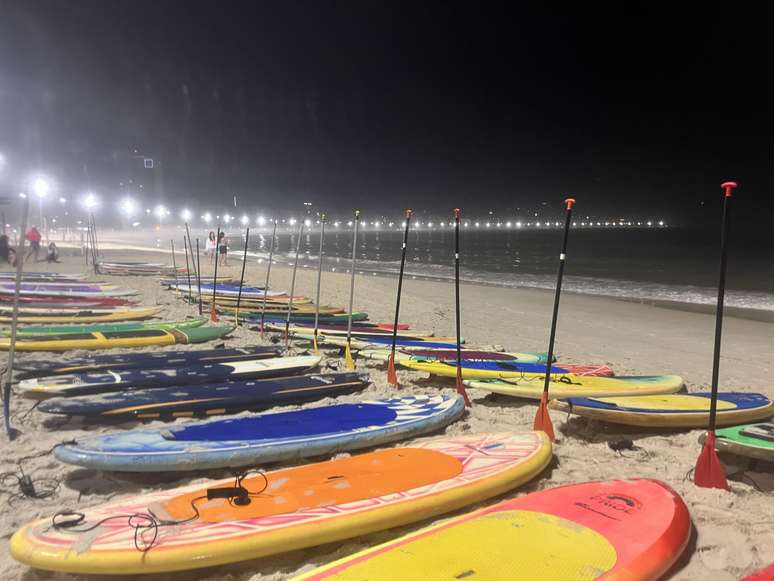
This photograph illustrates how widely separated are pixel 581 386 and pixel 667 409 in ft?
2.74

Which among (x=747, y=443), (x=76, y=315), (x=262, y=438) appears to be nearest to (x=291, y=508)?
(x=262, y=438)

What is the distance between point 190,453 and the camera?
310 cm

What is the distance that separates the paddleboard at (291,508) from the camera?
212 cm

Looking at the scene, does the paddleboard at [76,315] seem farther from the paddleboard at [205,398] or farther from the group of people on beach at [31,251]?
the group of people on beach at [31,251]

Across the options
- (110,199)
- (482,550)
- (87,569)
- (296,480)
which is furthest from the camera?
(110,199)

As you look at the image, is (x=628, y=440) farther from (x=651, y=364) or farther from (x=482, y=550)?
(x=651, y=364)

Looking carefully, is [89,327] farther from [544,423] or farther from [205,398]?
[544,423]

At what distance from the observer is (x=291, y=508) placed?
2549mm

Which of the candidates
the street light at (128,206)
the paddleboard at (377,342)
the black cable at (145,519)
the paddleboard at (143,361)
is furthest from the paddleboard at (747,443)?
the street light at (128,206)

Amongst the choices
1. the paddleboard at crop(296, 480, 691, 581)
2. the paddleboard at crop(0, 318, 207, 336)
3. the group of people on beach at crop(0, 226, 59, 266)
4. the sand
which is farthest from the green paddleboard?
the group of people on beach at crop(0, 226, 59, 266)

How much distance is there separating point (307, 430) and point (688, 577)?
238cm

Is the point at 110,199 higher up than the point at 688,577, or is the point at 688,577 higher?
the point at 110,199

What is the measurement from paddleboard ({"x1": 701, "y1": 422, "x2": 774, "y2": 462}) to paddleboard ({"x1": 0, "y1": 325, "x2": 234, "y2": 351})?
597 cm

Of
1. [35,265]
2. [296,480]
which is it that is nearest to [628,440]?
[296,480]
